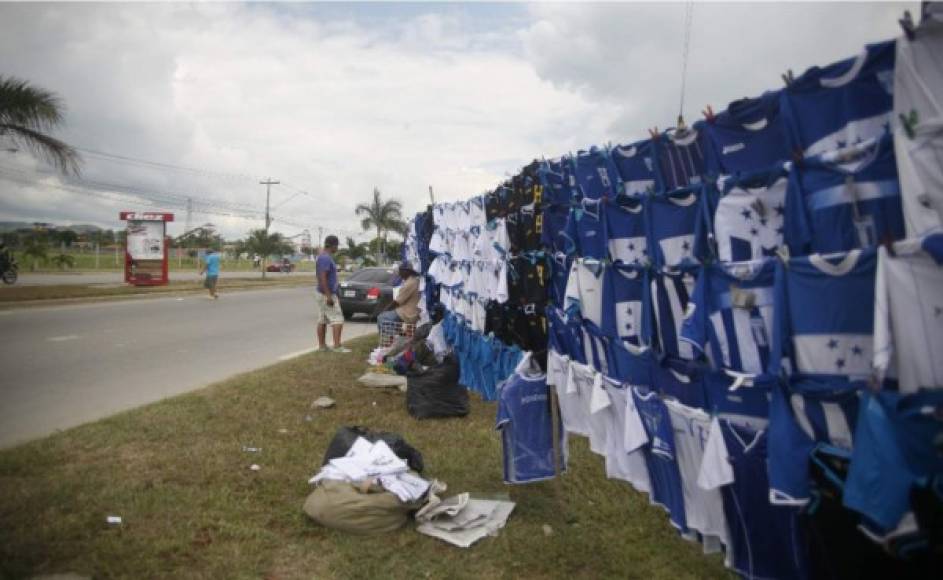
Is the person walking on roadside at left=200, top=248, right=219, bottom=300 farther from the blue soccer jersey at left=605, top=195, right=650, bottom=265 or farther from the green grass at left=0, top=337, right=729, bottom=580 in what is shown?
the blue soccer jersey at left=605, top=195, right=650, bottom=265

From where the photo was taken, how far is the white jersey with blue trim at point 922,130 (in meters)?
1.88

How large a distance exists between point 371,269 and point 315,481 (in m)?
14.0

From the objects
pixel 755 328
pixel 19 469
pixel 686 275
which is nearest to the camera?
pixel 755 328

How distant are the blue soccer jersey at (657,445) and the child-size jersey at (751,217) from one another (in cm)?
99

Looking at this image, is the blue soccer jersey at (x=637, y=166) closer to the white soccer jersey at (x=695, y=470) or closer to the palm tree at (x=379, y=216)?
the white soccer jersey at (x=695, y=470)

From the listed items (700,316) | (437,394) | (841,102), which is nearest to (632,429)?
(700,316)

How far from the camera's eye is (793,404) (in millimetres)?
2354

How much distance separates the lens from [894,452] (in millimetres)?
1891

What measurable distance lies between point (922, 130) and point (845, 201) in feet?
1.20

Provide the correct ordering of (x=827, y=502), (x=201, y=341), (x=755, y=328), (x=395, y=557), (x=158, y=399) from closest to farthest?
(x=827, y=502) < (x=755, y=328) < (x=395, y=557) < (x=158, y=399) < (x=201, y=341)

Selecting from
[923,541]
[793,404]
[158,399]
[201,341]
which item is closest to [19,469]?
[158,399]

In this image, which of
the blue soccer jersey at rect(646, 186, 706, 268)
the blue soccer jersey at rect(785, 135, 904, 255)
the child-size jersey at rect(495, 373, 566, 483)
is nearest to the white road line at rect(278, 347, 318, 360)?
the child-size jersey at rect(495, 373, 566, 483)

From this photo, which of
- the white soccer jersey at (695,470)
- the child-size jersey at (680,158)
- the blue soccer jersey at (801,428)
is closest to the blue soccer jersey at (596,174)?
the child-size jersey at (680,158)

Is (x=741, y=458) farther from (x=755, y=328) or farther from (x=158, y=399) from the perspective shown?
(x=158, y=399)
